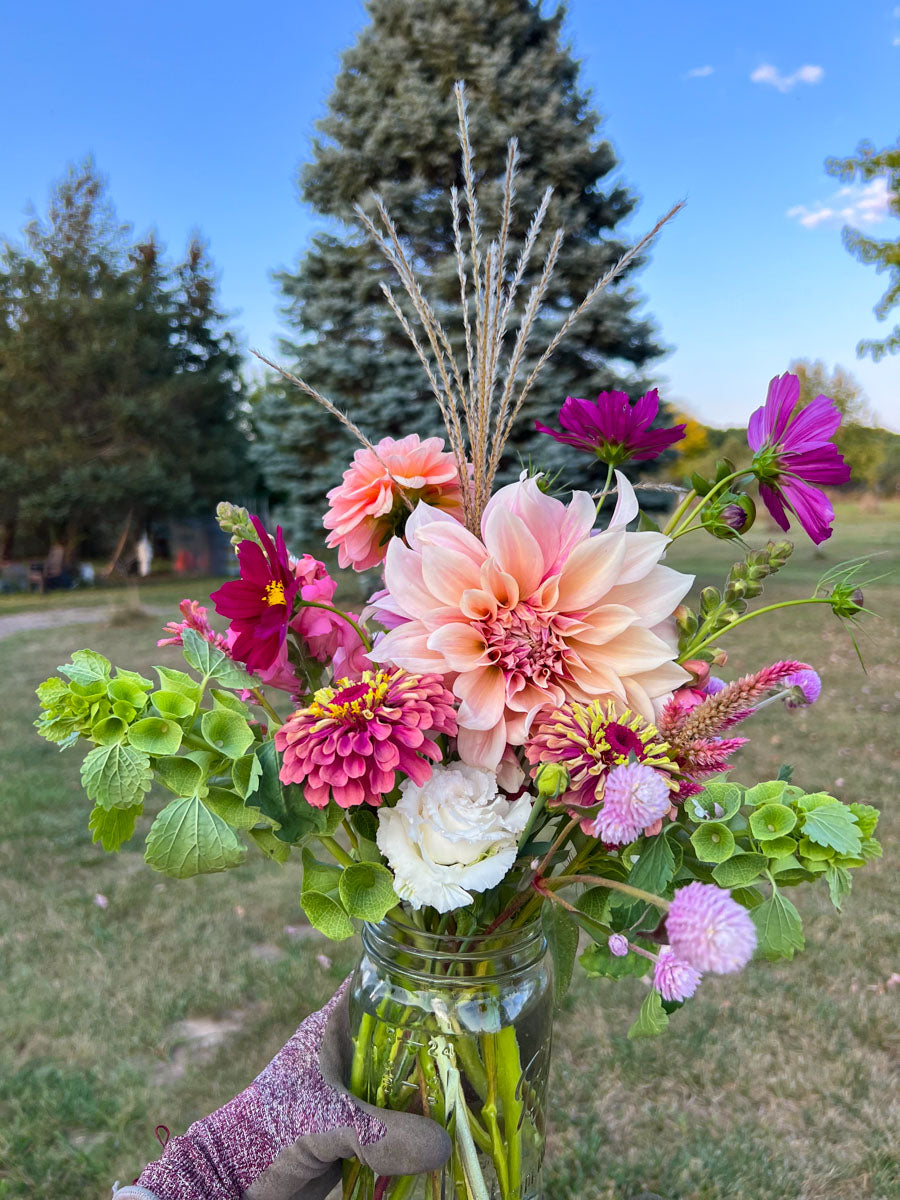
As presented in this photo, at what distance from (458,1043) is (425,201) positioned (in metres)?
8.60

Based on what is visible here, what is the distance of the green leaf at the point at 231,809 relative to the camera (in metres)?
0.69

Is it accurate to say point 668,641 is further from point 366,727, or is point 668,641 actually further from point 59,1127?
point 59,1127

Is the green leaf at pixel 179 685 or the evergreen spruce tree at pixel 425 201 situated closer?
the green leaf at pixel 179 685

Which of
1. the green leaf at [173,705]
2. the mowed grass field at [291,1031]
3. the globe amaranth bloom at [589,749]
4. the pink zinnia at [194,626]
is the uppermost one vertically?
the pink zinnia at [194,626]

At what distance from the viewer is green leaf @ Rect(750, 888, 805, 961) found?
0.66 m

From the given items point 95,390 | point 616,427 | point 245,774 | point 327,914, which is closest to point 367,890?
point 327,914

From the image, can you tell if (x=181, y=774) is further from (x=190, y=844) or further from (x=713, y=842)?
(x=713, y=842)

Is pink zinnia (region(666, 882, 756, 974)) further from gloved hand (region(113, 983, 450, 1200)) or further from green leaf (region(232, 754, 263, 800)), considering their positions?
gloved hand (region(113, 983, 450, 1200))

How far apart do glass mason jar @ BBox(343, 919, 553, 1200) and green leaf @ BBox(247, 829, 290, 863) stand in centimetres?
12

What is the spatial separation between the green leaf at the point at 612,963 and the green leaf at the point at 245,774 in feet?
1.01

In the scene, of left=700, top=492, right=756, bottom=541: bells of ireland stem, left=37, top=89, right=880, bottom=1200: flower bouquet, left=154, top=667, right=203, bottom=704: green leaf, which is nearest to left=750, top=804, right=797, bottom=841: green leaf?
left=37, top=89, right=880, bottom=1200: flower bouquet

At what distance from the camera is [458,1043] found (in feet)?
2.57

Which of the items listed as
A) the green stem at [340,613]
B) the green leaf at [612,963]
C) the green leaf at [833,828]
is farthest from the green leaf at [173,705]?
the green leaf at [833,828]

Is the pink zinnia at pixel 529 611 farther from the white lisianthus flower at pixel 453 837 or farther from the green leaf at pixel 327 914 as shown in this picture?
the green leaf at pixel 327 914
